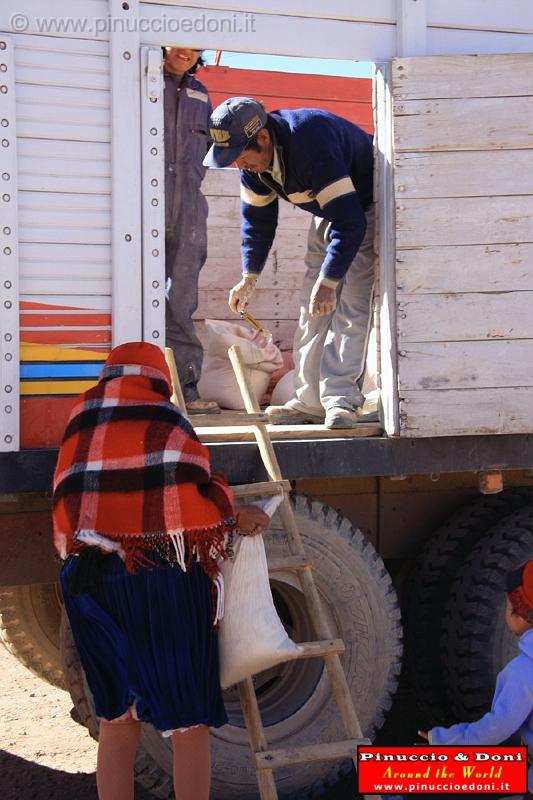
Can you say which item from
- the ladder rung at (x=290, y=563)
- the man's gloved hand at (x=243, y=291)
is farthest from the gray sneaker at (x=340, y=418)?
the man's gloved hand at (x=243, y=291)

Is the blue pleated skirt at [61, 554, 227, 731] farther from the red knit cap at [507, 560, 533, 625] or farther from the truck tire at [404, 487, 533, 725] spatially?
the truck tire at [404, 487, 533, 725]

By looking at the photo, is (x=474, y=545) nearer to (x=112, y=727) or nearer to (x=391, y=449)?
(x=391, y=449)

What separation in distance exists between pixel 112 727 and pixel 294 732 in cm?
114

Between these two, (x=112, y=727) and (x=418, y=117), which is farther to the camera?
(x=418, y=117)

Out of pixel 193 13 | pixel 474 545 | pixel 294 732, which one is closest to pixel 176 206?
pixel 193 13

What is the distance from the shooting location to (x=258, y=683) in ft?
13.4

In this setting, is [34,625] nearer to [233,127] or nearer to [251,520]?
[251,520]

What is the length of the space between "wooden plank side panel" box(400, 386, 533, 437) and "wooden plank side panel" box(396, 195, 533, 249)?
1.88 ft

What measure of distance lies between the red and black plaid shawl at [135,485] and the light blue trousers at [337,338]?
1503mm

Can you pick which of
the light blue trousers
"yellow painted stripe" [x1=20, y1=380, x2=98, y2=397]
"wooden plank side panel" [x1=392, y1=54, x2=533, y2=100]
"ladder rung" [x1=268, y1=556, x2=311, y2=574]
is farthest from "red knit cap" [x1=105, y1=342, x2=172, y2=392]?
"wooden plank side panel" [x1=392, y1=54, x2=533, y2=100]

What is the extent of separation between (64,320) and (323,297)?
3.62 ft

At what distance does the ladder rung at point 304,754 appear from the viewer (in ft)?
10.2

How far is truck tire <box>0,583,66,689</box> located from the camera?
4539 millimetres

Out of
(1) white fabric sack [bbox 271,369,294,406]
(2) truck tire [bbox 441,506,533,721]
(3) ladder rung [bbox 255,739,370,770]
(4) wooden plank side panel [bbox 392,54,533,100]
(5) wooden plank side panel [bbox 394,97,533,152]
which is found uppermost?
(4) wooden plank side panel [bbox 392,54,533,100]
